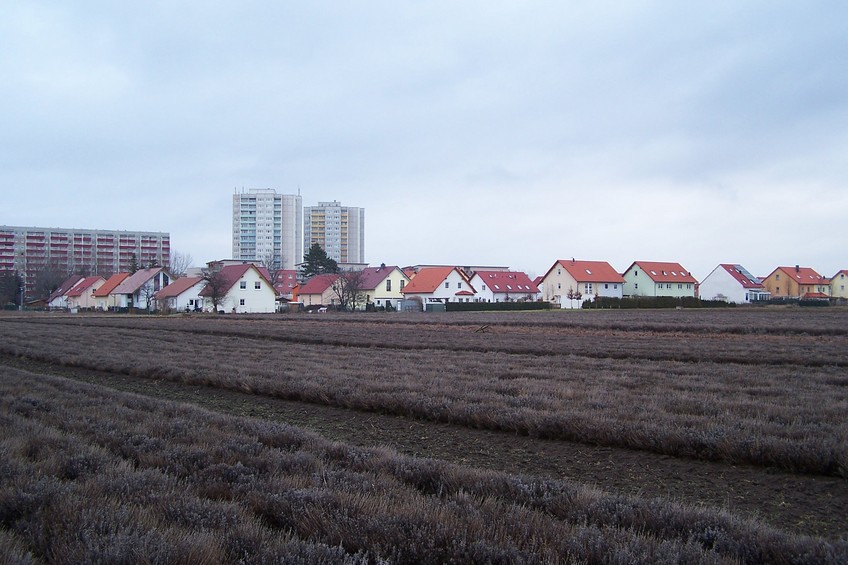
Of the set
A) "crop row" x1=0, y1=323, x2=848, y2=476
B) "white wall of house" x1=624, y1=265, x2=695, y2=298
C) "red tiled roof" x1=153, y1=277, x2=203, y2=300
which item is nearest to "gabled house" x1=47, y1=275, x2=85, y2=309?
"red tiled roof" x1=153, y1=277, x2=203, y2=300

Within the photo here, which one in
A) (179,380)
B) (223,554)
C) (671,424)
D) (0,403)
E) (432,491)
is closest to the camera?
(223,554)

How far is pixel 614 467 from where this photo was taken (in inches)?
268

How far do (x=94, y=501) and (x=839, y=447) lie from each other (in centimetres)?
733

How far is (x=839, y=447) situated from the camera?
21.3ft

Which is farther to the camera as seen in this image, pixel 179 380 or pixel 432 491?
pixel 179 380

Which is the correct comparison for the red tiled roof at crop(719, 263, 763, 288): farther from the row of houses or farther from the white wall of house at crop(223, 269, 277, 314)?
the white wall of house at crop(223, 269, 277, 314)

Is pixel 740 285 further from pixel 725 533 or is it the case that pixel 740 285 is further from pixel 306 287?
pixel 725 533

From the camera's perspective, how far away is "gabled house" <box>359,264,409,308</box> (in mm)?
92625

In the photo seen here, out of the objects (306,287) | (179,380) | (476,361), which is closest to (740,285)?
(306,287)

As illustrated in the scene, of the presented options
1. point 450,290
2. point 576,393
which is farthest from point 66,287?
point 576,393

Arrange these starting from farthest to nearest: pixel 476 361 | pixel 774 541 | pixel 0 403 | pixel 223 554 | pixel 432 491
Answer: pixel 476 361 < pixel 0 403 < pixel 432 491 < pixel 774 541 < pixel 223 554

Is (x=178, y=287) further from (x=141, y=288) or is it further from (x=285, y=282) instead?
(x=285, y=282)

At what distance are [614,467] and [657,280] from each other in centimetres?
9765

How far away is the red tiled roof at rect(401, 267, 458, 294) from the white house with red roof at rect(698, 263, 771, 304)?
44.1 meters
